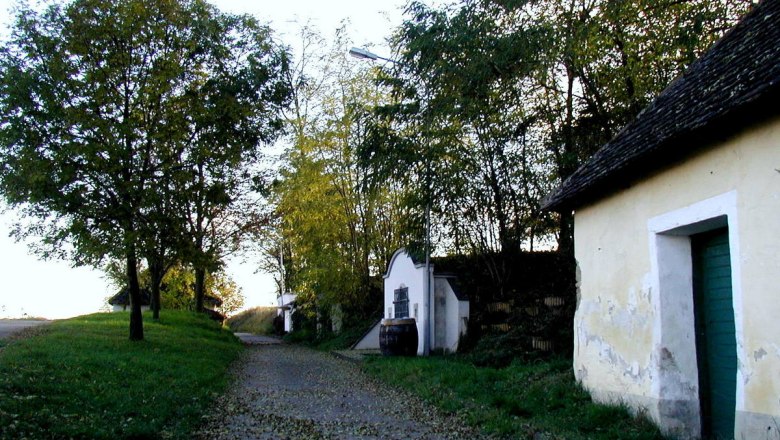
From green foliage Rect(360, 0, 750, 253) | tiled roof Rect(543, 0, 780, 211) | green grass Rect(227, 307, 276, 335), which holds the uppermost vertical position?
green foliage Rect(360, 0, 750, 253)

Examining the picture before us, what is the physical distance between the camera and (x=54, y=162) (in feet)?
50.4

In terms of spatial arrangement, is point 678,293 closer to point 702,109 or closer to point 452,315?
point 702,109

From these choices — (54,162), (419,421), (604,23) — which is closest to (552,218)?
(604,23)

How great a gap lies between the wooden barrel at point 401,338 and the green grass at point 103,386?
4.70 m

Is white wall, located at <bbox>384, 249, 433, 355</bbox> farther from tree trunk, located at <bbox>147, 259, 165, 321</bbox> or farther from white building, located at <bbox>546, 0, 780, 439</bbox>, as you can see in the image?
white building, located at <bbox>546, 0, 780, 439</bbox>

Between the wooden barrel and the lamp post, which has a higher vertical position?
the lamp post

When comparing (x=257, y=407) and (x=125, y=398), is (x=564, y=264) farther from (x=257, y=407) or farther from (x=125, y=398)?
(x=125, y=398)

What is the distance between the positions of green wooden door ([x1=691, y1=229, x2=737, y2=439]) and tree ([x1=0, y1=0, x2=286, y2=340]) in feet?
41.7

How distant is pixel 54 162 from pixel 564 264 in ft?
41.0

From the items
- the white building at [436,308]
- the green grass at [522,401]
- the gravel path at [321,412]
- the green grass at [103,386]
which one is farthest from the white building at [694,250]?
the white building at [436,308]

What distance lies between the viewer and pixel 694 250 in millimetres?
7543

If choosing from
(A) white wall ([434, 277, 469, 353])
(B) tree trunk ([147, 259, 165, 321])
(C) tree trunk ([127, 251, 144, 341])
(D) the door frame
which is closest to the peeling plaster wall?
(D) the door frame

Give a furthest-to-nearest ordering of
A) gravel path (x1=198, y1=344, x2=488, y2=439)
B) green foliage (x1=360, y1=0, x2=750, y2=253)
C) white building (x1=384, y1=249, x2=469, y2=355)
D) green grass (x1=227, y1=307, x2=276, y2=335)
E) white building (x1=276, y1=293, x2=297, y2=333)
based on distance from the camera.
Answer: green grass (x1=227, y1=307, x2=276, y2=335)
white building (x1=276, y1=293, x2=297, y2=333)
white building (x1=384, y1=249, x2=469, y2=355)
green foliage (x1=360, y1=0, x2=750, y2=253)
gravel path (x1=198, y1=344, x2=488, y2=439)

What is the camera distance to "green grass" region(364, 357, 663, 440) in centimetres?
765
